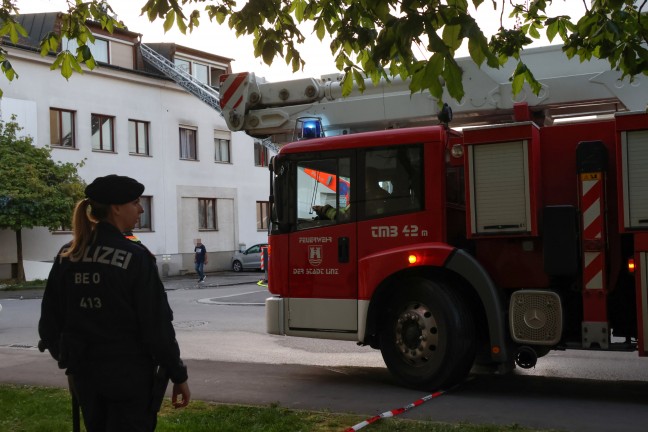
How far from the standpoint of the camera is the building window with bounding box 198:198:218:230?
41062 millimetres

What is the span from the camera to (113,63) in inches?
1483

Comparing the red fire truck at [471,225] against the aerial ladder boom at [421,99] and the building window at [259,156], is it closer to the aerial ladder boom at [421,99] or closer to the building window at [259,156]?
the aerial ladder boom at [421,99]

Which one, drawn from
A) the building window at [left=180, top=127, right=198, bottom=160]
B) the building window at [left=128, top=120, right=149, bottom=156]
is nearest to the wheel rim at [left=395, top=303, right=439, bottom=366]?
the building window at [left=128, top=120, right=149, bottom=156]

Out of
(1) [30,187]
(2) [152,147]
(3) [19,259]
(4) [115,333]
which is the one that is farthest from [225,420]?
(2) [152,147]

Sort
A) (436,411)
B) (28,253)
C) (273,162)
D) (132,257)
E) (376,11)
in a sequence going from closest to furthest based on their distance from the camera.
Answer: (132,257), (376,11), (436,411), (273,162), (28,253)

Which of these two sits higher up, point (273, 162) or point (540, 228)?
point (273, 162)

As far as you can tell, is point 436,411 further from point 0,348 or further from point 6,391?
point 0,348

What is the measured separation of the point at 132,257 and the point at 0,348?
10.0 m

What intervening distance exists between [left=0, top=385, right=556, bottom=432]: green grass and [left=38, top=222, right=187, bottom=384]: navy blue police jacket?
266 cm

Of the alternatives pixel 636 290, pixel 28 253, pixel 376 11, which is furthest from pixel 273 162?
pixel 28 253

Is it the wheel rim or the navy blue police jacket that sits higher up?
the navy blue police jacket

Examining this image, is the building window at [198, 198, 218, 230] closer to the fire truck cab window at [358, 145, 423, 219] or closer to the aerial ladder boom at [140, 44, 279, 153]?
the aerial ladder boom at [140, 44, 279, 153]

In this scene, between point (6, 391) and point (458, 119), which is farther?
point (458, 119)

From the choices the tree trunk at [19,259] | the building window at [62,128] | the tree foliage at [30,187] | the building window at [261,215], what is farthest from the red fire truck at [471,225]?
the building window at [261,215]
